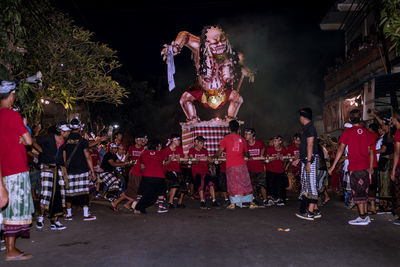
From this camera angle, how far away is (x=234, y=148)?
29.7ft

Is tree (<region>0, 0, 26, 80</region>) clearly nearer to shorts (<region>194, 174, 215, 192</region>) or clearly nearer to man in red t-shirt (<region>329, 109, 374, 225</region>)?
shorts (<region>194, 174, 215, 192</region>)

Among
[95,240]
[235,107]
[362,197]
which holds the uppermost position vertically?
[235,107]

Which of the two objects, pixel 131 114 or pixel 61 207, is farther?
pixel 131 114

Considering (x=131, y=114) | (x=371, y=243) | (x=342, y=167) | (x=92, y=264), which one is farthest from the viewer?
(x=131, y=114)

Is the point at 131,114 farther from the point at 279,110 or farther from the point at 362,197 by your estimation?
the point at 362,197

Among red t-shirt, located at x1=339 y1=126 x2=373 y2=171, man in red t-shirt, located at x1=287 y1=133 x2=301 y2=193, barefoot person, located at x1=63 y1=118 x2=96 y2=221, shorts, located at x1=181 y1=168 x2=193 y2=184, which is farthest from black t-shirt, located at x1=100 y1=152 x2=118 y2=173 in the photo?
red t-shirt, located at x1=339 y1=126 x2=373 y2=171

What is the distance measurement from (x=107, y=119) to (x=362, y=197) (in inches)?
938

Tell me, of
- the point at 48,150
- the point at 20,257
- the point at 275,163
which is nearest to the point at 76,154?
the point at 48,150

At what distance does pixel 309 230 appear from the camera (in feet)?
20.7

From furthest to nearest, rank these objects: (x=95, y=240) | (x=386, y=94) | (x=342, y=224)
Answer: (x=386, y=94)
(x=342, y=224)
(x=95, y=240)

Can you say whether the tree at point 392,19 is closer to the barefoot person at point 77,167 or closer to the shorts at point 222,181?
Result: the barefoot person at point 77,167

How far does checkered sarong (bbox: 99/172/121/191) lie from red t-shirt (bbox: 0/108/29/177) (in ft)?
16.8

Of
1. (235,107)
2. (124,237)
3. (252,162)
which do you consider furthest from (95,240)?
(235,107)

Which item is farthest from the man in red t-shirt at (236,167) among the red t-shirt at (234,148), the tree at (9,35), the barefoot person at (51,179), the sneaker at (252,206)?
the tree at (9,35)
